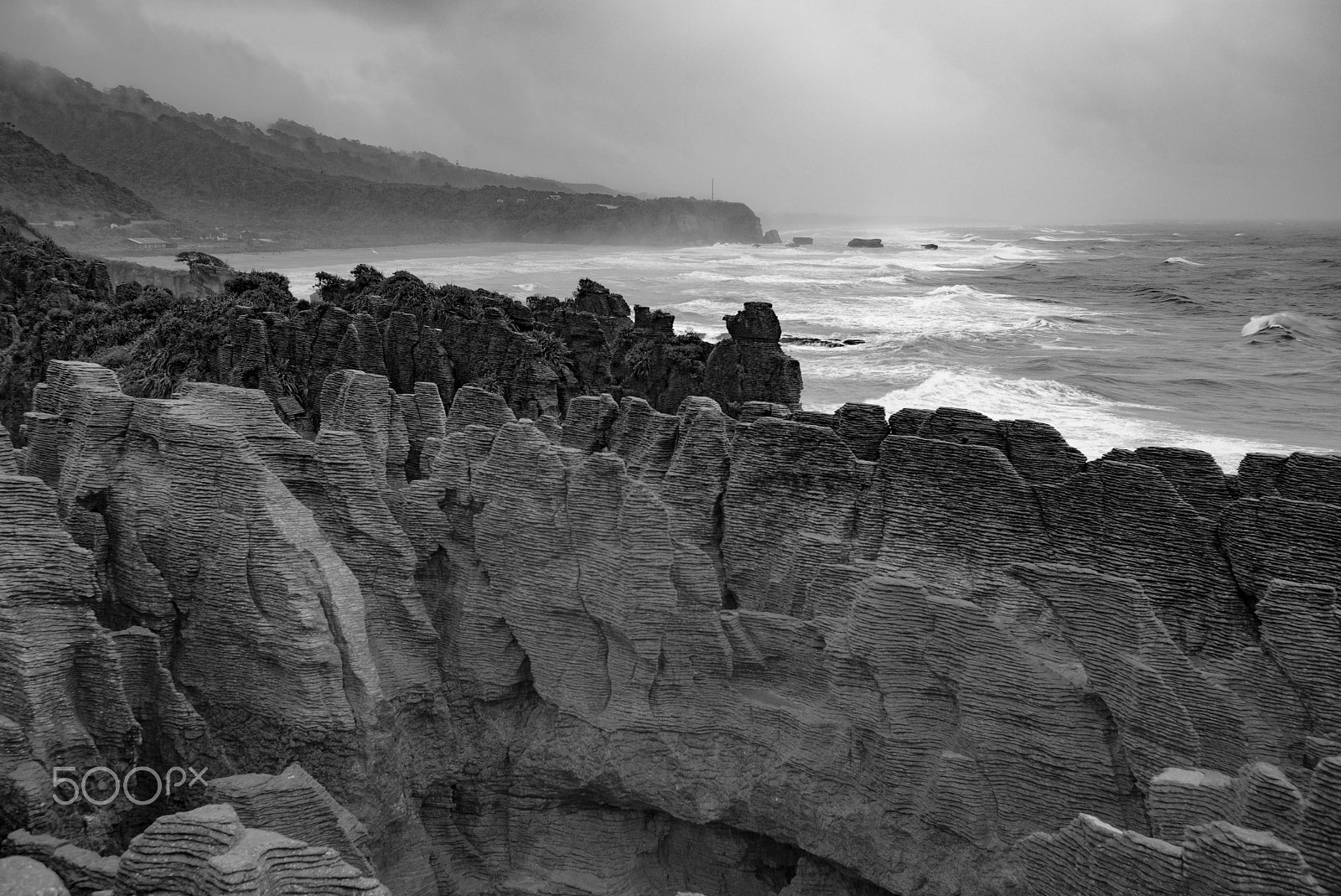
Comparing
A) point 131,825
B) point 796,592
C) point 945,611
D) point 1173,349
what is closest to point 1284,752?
point 945,611

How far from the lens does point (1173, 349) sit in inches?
1710

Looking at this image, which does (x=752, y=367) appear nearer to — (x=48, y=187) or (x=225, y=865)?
(x=225, y=865)

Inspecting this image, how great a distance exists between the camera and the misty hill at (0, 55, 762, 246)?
130000 millimetres

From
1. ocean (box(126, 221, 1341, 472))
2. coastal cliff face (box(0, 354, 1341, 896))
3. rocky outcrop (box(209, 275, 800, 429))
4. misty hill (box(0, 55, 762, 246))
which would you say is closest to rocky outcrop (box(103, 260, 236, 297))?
ocean (box(126, 221, 1341, 472))

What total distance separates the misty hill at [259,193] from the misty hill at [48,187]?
80.3 ft

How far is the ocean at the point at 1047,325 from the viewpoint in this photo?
31359 millimetres

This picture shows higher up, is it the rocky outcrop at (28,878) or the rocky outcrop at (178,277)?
the rocky outcrop at (178,277)

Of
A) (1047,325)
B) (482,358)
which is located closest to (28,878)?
(482,358)

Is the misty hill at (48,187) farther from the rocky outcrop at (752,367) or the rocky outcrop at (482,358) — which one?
the rocky outcrop at (752,367)

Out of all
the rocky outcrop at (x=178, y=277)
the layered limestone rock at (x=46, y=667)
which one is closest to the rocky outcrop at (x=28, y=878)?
the layered limestone rock at (x=46, y=667)

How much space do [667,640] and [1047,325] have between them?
4832 cm

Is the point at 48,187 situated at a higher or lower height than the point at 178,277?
higher

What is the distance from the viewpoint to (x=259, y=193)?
138 metres

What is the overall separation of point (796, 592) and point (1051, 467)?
2.33m
